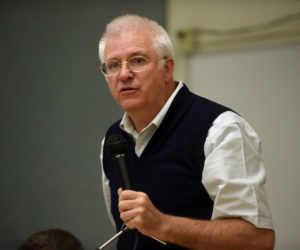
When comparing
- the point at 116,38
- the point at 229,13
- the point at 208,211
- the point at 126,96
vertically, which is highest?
the point at 229,13

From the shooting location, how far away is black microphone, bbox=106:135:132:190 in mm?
1066

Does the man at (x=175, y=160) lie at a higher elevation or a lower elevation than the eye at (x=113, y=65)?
lower

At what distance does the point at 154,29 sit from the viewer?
1.39m

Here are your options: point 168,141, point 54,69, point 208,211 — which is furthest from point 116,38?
point 54,69

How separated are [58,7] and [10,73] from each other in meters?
0.56

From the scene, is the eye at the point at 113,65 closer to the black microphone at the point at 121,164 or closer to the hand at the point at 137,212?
the black microphone at the point at 121,164

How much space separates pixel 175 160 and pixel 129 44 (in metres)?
0.39

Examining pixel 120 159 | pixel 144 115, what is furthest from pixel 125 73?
pixel 120 159

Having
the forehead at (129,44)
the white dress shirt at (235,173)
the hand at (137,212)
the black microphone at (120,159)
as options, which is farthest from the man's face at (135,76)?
the hand at (137,212)

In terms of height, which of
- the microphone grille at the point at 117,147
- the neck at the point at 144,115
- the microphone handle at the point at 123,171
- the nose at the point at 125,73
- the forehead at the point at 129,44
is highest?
the forehead at the point at 129,44

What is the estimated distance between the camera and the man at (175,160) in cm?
106

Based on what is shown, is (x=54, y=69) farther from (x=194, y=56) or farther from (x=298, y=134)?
(x=298, y=134)

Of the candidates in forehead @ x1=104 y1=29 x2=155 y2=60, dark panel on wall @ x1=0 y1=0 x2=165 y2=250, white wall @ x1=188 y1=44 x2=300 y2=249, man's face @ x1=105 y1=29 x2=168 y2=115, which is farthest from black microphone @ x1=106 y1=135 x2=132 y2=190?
dark panel on wall @ x1=0 y1=0 x2=165 y2=250

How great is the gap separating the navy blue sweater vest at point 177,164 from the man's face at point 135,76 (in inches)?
3.0
